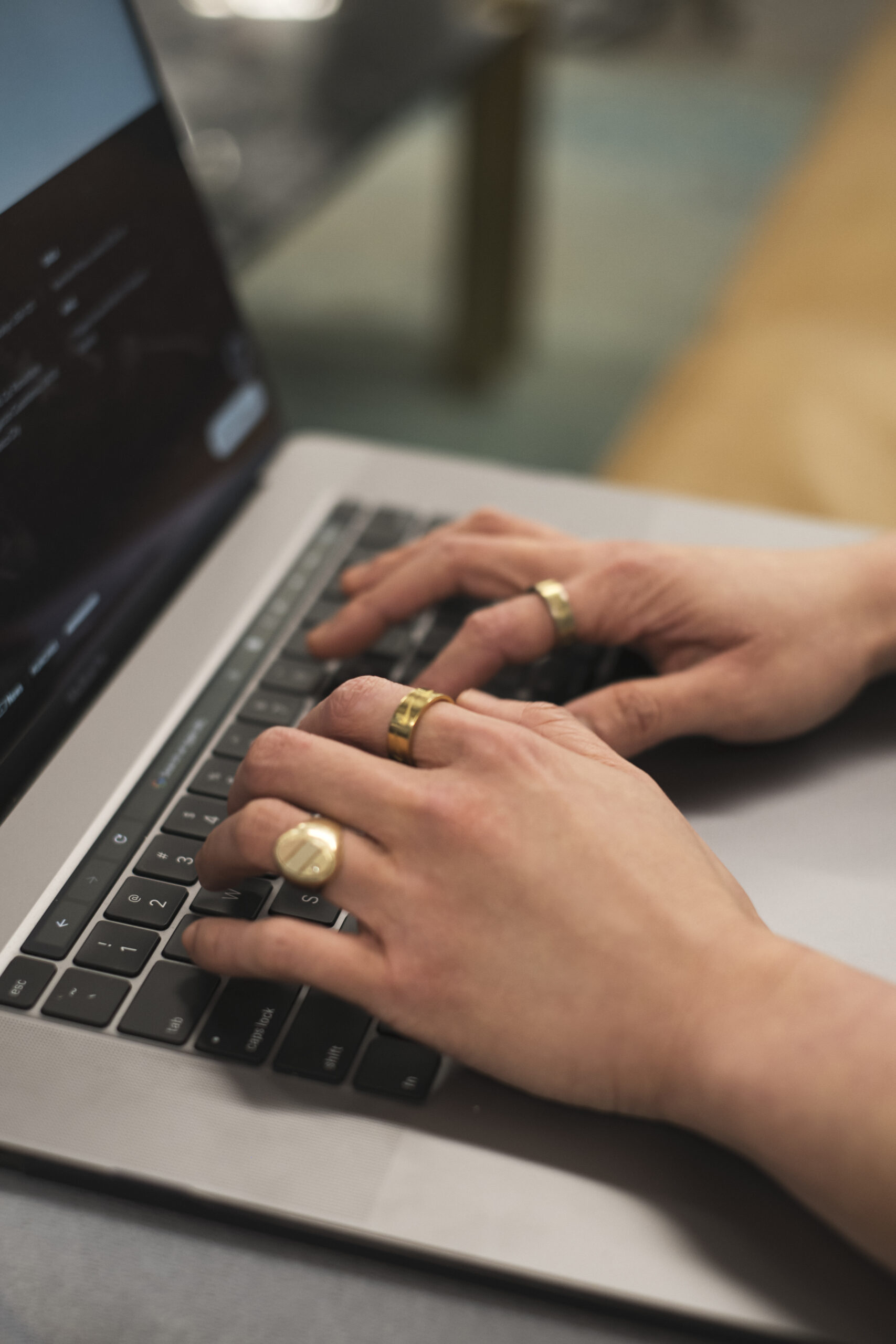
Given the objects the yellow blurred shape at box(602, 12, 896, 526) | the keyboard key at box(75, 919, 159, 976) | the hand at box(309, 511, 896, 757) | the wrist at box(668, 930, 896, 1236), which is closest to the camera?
the wrist at box(668, 930, 896, 1236)

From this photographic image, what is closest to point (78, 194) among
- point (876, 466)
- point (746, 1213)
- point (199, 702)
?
point (199, 702)

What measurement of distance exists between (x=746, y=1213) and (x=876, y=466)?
80 cm

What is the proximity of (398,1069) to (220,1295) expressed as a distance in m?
0.10

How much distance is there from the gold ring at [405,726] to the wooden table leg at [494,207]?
5.38 feet

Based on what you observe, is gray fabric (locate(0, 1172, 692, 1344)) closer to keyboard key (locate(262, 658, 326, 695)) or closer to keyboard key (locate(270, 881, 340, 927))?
keyboard key (locate(270, 881, 340, 927))

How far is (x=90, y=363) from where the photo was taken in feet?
2.12

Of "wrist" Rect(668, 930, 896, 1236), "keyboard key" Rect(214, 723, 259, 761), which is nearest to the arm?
"wrist" Rect(668, 930, 896, 1236)

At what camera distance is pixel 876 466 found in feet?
3.47

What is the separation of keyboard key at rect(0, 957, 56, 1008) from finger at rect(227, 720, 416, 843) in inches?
4.7

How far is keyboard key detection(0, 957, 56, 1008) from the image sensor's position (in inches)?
19.2

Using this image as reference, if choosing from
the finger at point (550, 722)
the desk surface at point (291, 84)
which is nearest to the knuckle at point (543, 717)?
the finger at point (550, 722)

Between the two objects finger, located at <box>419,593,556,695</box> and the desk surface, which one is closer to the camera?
finger, located at <box>419,593,556,695</box>

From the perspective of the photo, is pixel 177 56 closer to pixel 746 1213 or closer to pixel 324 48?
pixel 324 48

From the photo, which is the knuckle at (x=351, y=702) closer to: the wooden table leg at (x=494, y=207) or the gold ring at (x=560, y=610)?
the gold ring at (x=560, y=610)
